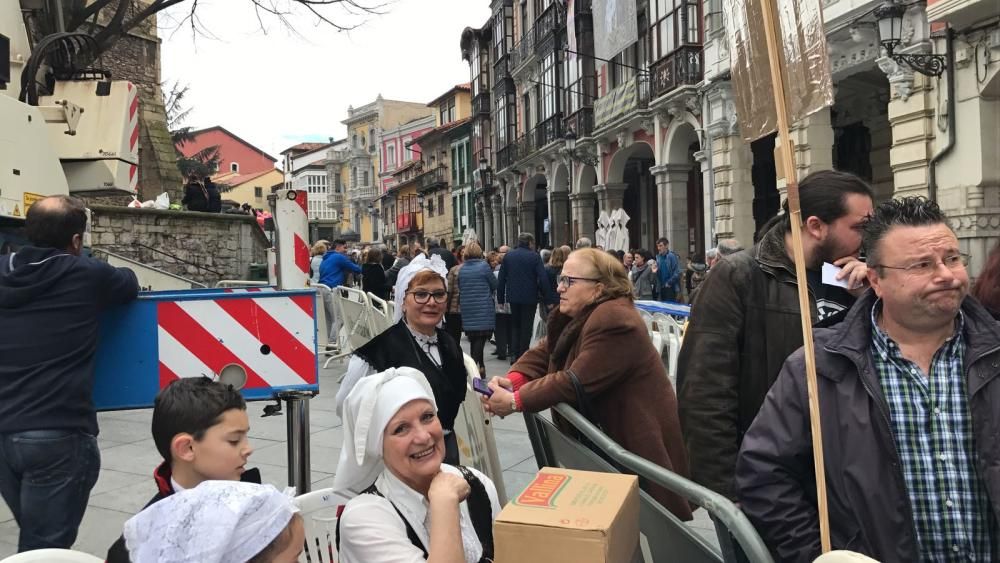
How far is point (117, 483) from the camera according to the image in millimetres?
5605

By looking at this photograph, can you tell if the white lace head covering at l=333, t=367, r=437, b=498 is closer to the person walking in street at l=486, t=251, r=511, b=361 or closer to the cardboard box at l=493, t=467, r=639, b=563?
the cardboard box at l=493, t=467, r=639, b=563

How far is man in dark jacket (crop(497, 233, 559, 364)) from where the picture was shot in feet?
36.3

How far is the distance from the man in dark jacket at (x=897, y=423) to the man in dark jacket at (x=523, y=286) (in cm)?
892

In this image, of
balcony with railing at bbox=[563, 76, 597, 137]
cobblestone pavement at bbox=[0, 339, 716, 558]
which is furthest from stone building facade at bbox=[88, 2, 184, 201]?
cobblestone pavement at bbox=[0, 339, 716, 558]

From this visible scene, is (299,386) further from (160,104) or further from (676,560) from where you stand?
(160,104)

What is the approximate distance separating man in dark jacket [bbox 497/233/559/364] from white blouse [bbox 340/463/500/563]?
8746 millimetres

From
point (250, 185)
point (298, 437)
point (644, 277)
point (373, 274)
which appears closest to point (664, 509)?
point (298, 437)

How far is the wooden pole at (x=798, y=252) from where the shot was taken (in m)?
1.88

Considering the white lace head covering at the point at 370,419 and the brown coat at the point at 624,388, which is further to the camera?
the brown coat at the point at 624,388

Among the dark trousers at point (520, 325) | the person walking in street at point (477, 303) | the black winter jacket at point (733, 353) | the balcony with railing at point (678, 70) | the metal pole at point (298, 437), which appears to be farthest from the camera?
the balcony with railing at point (678, 70)

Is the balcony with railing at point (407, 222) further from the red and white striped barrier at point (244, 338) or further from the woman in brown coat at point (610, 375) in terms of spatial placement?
the woman in brown coat at point (610, 375)

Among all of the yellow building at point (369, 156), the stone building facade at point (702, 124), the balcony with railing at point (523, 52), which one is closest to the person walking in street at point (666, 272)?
the stone building facade at point (702, 124)

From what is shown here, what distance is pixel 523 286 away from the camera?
11.1m

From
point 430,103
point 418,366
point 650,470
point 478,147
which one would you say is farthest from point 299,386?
point 430,103
